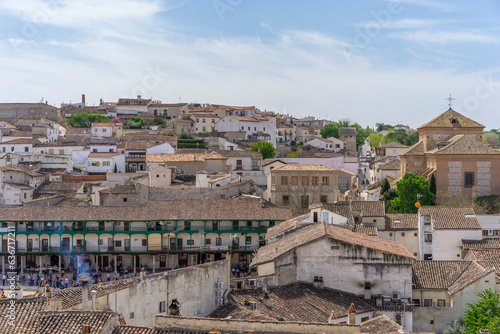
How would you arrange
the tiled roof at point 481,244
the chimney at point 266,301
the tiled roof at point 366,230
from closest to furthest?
the chimney at point 266,301 → the tiled roof at point 481,244 → the tiled roof at point 366,230

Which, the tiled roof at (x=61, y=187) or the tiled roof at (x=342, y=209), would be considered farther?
the tiled roof at (x=61, y=187)

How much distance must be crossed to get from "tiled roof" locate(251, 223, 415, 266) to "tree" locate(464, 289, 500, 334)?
12.6 ft

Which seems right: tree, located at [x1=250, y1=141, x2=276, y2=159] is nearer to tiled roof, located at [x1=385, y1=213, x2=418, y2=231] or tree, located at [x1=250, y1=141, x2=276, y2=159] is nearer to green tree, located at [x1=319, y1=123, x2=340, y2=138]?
green tree, located at [x1=319, y1=123, x2=340, y2=138]

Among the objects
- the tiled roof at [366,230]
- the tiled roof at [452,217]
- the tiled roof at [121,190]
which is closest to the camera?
the tiled roof at [452,217]

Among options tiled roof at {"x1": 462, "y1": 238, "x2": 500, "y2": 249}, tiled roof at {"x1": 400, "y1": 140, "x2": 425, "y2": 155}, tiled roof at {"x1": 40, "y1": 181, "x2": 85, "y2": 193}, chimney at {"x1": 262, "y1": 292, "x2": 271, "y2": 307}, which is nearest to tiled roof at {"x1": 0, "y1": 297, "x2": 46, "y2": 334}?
chimney at {"x1": 262, "y1": 292, "x2": 271, "y2": 307}

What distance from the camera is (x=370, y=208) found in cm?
4141

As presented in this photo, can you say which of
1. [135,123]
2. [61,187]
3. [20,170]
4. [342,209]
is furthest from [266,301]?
[135,123]

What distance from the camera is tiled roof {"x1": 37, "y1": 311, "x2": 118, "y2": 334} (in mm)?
16062

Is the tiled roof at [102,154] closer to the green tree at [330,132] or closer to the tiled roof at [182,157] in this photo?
the tiled roof at [182,157]

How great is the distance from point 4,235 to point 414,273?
28726mm

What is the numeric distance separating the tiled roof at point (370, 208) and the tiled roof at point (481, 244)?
5949 mm

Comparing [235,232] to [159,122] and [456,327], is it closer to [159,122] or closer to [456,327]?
[456,327]

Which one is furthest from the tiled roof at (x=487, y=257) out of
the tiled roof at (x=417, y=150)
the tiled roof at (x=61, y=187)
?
the tiled roof at (x=61, y=187)

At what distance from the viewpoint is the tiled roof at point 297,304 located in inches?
961
